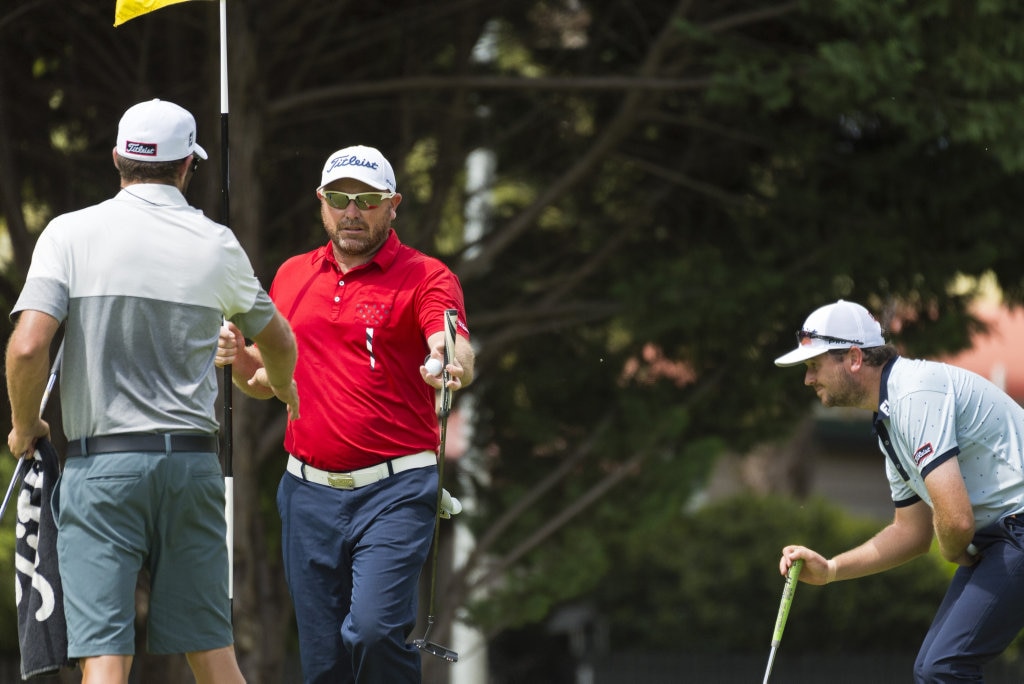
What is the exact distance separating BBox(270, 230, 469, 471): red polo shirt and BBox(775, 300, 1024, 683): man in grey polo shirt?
1.34 meters

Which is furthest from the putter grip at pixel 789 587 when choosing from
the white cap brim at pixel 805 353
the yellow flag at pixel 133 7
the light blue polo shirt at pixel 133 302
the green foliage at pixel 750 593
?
the green foliage at pixel 750 593

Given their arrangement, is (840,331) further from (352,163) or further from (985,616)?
(352,163)

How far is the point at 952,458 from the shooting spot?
5.16 meters

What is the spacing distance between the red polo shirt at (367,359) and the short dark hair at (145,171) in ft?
3.27

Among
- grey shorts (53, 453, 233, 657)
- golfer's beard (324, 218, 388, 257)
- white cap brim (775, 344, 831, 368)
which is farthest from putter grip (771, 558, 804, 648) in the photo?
grey shorts (53, 453, 233, 657)

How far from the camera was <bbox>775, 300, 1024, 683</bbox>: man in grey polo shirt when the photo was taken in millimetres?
5199

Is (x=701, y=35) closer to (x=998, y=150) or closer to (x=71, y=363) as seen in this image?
(x=998, y=150)

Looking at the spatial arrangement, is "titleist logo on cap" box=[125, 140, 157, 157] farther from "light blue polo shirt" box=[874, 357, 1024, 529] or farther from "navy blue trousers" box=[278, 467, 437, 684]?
"light blue polo shirt" box=[874, 357, 1024, 529]

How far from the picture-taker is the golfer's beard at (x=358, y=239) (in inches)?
221

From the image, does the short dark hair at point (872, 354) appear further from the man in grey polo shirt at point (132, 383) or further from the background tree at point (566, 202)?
the background tree at point (566, 202)

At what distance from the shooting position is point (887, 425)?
5.46 metres

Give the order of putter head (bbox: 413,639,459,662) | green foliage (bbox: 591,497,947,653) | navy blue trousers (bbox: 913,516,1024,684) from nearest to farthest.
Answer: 1. navy blue trousers (bbox: 913,516,1024,684)
2. putter head (bbox: 413,639,459,662)
3. green foliage (bbox: 591,497,947,653)

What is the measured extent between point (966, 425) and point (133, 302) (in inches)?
112

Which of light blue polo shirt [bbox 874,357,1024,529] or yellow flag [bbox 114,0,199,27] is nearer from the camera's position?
light blue polo shirt [bbox 874,357,1024,529]
